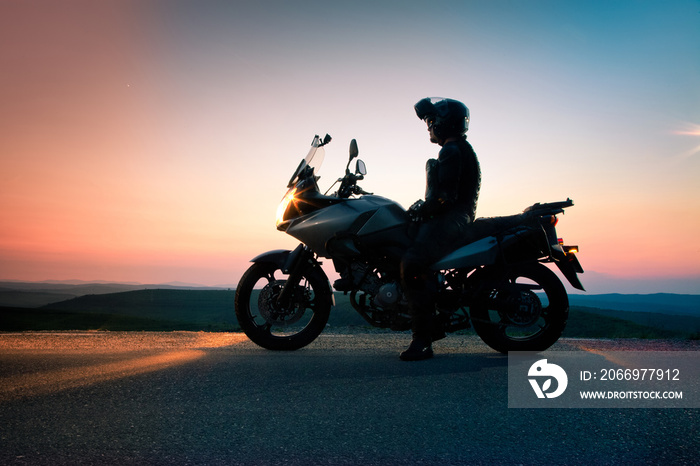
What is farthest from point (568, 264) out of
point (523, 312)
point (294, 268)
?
point (294, 268)

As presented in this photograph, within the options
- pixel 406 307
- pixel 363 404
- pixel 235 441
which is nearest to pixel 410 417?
pixel 363 404

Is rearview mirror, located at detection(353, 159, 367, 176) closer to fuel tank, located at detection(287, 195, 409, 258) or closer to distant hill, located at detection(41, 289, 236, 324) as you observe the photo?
fuel tank, located at detection(287, 195, 409, 258)

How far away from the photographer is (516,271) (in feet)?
17.3

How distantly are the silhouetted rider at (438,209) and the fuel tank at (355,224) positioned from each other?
0.21 meters

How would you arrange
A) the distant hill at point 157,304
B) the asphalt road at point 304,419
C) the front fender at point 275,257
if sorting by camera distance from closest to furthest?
the asphalt road at point 304,419
the front fender at point 275,257
the distant hill at point 157,304

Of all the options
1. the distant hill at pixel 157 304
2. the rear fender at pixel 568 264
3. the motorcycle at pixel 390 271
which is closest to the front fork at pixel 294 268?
the motorcycle at pixel 390 271

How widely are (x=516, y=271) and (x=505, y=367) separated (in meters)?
1.19

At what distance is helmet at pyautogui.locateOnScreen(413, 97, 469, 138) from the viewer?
5.44 metres

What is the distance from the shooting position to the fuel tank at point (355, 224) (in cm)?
539

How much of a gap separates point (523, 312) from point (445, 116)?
2168 mm

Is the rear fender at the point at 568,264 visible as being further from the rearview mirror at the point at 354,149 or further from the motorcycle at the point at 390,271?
the rearview mirror at the point at 354,149

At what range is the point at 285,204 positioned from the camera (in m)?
5.94

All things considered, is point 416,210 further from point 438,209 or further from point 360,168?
point 360,168

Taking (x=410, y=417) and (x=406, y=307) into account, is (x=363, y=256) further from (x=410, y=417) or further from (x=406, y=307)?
(x=410, y=417)
